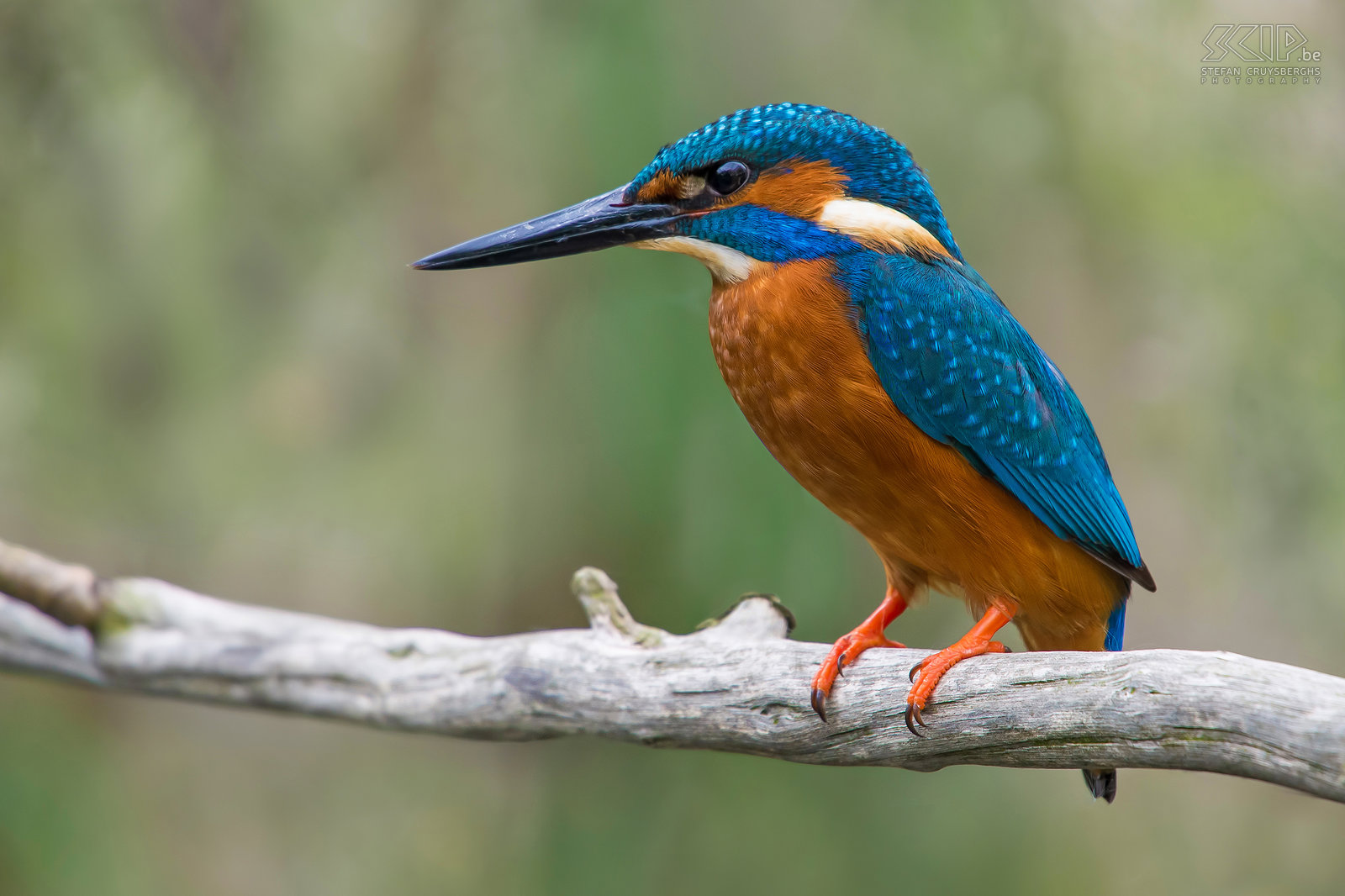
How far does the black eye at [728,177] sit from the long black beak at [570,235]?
7 centimetres

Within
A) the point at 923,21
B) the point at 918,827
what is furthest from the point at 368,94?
the point at 918,827

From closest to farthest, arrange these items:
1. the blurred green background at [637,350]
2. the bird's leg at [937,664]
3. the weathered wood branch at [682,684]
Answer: the weathered wood branch at [682,684], the bird's leg at [937,664], the blurred green background at [637,350]

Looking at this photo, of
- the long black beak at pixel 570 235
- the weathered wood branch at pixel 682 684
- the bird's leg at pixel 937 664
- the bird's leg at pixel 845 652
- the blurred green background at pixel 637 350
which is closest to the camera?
the weathered wood branch at pixel 682 684

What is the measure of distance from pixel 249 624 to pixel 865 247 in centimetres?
147

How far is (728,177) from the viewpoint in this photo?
1.63 meters

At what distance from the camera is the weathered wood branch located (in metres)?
1.15

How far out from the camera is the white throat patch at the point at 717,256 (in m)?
1.64

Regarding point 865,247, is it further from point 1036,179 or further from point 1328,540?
point 1328,540

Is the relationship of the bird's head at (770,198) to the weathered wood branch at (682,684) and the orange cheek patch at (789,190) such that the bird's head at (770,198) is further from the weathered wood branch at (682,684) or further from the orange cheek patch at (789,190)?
the weathered wood branch at (682,684)

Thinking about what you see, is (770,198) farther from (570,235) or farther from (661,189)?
(570,235)
